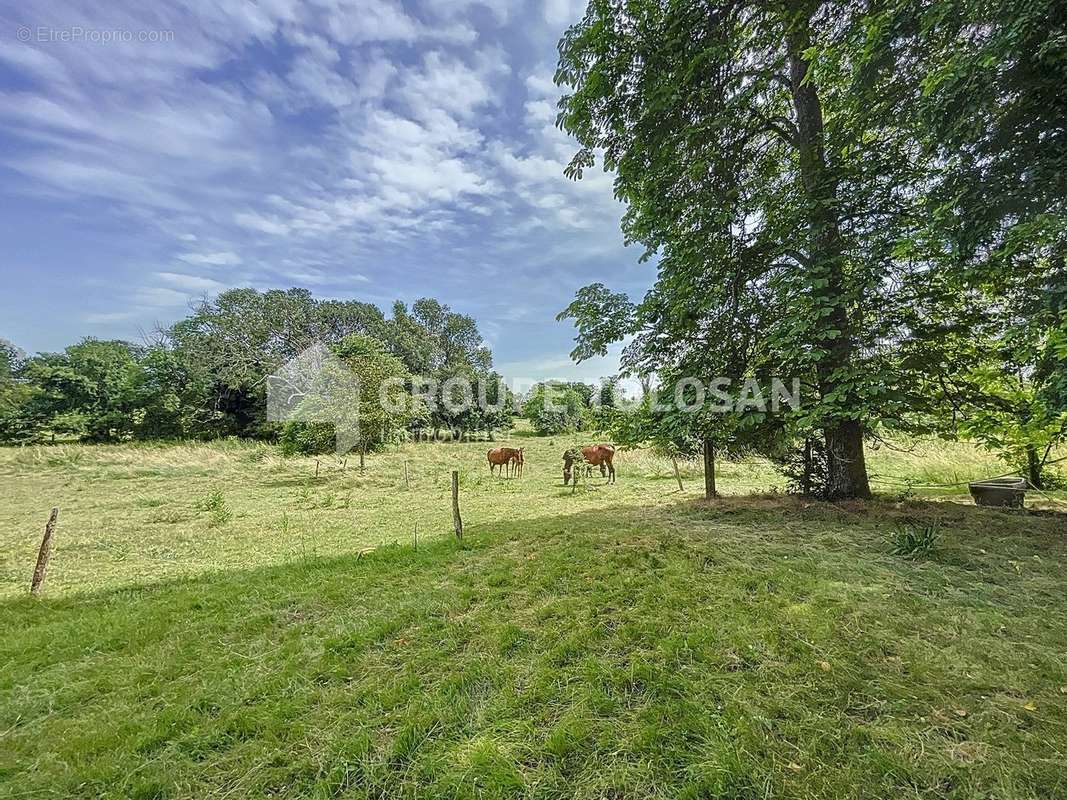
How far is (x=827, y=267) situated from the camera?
5.36 metres

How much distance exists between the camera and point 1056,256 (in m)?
4.18

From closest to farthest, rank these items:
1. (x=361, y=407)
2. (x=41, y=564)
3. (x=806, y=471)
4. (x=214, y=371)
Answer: (x=41, y=564) < (x=806, y=471) < (x=361, y=407) < (x=214, y=371)

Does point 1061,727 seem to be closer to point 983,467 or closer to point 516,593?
point 516,593

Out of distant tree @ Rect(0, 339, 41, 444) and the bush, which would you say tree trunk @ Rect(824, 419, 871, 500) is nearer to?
the bush

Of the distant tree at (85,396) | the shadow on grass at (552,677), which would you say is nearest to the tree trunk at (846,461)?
the shadow on grass at (552,677)

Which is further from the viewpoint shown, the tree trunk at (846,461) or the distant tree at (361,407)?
the distant tree at (361,407)

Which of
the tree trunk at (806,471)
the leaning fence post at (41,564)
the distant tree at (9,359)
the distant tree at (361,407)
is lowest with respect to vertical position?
the leaning fence post at (41,564)

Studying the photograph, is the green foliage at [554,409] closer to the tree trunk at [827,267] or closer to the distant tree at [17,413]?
the tree trunk at [827,267]

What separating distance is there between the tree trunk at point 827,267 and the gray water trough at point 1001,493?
1.98 m

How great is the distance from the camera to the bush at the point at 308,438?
52.1 feet

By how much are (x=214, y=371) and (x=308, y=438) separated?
1951 cm

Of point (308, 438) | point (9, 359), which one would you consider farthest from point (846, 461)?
point (9, 359)

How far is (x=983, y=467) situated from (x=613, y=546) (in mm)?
10786

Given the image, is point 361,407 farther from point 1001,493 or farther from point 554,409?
point 554,409
